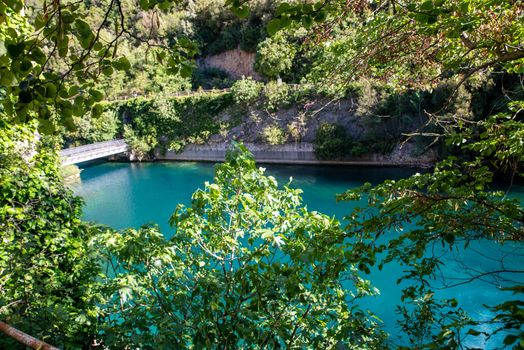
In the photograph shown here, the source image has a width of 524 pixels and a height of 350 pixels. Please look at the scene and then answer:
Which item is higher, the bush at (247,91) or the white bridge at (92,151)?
the bush at (247,91)

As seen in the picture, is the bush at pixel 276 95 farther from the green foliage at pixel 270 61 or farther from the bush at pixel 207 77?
the bush at pixel 207 77

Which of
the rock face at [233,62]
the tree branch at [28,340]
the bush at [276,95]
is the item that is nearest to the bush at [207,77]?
the rock face at [233,62]

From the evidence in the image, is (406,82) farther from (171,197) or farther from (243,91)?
(243,91)

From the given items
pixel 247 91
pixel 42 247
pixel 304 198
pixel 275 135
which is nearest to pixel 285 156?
pixel 275 135

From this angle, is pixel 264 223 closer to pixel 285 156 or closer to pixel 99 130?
pixel 285 156

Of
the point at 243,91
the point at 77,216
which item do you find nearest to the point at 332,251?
the point at 77,216

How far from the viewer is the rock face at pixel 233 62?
2540cm

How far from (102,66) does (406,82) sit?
102 inches

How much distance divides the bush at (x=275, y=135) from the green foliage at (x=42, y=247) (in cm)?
1391

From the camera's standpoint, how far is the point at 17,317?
222 cm

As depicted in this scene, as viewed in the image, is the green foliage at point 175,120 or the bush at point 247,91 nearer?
the bush at point 247,91

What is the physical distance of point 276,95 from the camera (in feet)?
60.3

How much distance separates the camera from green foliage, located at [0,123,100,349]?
2.55m

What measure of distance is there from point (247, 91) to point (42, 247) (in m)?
17.0
